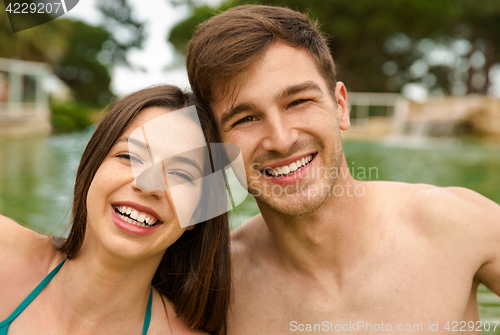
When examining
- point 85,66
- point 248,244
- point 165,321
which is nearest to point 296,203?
point 248,244

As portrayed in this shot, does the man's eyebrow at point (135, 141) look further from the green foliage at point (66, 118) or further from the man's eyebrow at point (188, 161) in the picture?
the green foliage at point (66, 118)

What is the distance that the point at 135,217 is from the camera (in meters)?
2.04

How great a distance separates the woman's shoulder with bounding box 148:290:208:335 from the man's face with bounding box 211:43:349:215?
0.86 m

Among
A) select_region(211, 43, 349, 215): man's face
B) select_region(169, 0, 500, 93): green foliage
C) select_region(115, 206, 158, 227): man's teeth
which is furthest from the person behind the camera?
select_region(169, 0, 500, 93): green foliage

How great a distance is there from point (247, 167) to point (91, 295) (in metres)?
1.07

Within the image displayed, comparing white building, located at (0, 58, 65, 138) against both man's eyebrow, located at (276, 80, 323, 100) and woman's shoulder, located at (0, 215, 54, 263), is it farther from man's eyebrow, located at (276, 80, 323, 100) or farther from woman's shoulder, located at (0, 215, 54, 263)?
man's eyebrow, located at (276, 80, 323, 100)

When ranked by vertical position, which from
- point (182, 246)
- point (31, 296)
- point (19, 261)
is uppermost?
point (19, 261)

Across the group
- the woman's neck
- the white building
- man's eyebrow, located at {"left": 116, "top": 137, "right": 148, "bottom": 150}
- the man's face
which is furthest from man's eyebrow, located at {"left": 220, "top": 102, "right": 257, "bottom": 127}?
the white building

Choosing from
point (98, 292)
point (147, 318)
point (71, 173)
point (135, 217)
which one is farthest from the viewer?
point (71, 173)

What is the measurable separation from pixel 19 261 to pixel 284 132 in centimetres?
157

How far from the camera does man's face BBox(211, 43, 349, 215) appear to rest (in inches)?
88.9

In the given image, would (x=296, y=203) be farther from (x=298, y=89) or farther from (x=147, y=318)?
(x=147, y=318)

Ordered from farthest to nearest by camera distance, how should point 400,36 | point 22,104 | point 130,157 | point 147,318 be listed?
1. point 400,36
2. point 22,104
3. point 147,318
4. point 130,157

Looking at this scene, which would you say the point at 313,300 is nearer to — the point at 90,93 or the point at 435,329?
the point at 435,329
